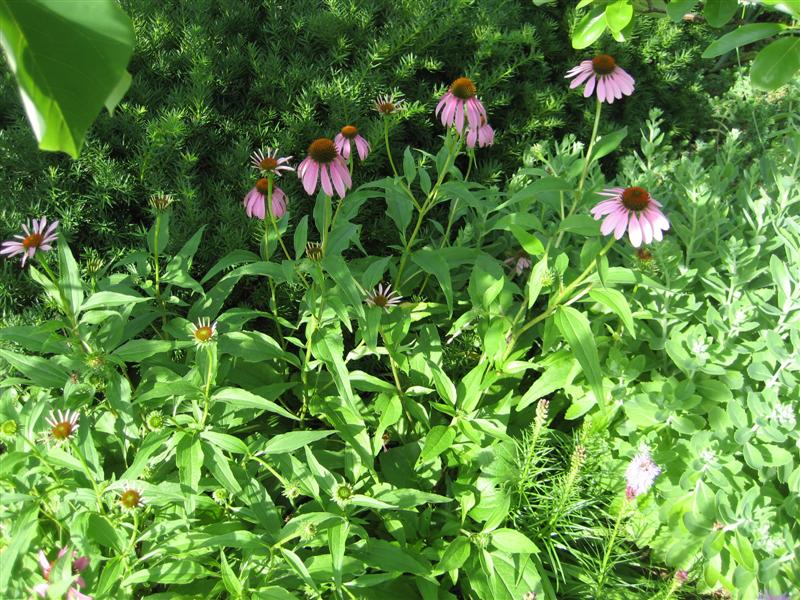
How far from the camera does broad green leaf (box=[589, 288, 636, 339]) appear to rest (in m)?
1.49

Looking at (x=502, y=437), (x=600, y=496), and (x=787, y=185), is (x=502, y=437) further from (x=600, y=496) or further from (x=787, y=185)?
(x=787, y=185)

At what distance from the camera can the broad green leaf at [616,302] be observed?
149cm

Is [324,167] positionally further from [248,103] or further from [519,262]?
[248,103]

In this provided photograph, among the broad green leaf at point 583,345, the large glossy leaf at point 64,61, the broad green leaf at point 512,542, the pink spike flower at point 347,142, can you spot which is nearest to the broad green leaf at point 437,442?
the broad green leaf at point 512,542

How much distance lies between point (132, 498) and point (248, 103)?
1658mm

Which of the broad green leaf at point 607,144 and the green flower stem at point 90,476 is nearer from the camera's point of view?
the green flower stem at point 90,476

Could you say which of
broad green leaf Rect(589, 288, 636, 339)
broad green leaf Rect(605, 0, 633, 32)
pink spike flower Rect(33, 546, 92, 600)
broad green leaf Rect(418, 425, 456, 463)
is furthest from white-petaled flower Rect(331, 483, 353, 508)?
broad green leaf Rect(605, 0, 633, 32)

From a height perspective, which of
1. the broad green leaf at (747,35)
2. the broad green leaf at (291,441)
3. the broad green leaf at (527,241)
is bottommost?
the broad green leaf at (291,441)

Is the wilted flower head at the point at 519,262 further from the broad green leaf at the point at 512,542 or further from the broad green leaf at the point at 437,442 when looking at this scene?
the broad green leaf at the point at 512,542

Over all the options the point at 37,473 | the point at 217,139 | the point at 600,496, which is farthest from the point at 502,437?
the point at 217,139

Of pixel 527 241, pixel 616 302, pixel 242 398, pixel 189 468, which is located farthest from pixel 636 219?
pixel 189 468

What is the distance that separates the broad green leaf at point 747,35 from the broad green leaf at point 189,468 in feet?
3.99

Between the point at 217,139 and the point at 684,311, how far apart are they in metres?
1.68

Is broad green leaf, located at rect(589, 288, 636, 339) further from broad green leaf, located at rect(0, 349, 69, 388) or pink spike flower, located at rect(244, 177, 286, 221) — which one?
broad green leaf, located at rect(0, 349, 69, 388)
